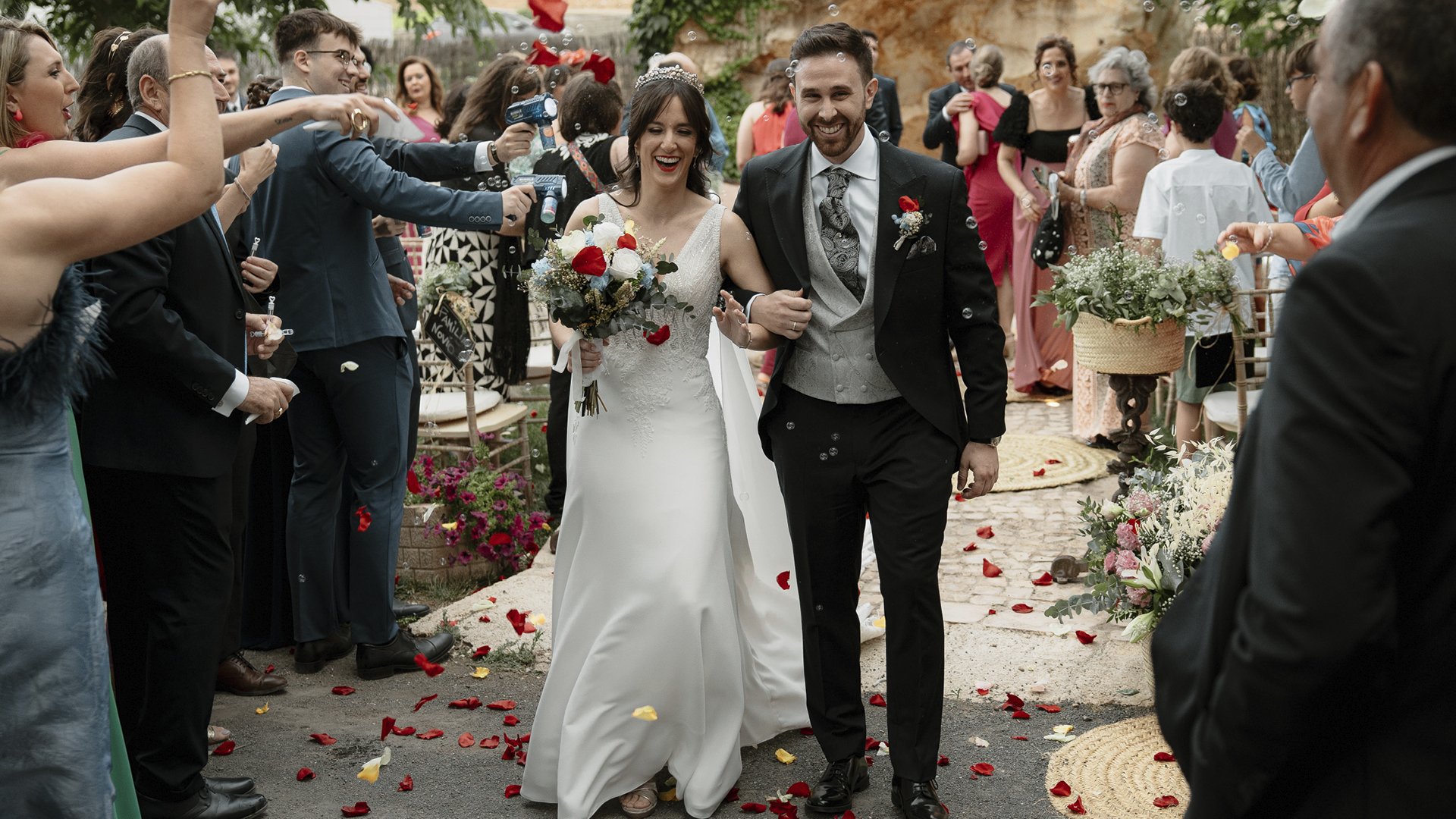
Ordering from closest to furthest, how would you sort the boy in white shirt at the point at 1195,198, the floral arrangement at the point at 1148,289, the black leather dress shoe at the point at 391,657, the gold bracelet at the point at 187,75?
the gold bracelet at the point at 187,75, the black leather dress shoe at the point at 391,657, the floral arrangement at the point at 1148,289, the boy in white shirt at the point at 1195,198

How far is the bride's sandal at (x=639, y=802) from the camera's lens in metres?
3.60

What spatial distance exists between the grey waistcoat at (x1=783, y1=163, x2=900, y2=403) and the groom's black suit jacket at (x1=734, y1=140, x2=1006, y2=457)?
31mm

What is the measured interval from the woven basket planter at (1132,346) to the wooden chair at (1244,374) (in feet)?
0.91

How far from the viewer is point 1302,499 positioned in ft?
4.51

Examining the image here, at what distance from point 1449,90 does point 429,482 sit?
527cm

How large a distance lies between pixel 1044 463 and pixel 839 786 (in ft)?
13.6

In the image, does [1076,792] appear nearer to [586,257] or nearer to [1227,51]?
[586,257]

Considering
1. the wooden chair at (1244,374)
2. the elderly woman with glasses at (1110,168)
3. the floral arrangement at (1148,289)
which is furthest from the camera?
the elderly woman with glasses at (1110,168)

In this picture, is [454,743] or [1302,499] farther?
[454,743]

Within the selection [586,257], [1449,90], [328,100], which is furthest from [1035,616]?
[1449,90]

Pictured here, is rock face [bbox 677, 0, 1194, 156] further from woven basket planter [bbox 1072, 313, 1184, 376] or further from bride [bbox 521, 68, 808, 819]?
bride [bbox 521, 68, 808, 819]

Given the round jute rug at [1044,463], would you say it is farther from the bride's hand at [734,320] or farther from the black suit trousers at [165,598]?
the black suit trousers at [165,598]

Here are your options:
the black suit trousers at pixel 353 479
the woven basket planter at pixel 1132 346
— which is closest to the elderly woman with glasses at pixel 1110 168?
the woven basket planter at pixel 1132 346

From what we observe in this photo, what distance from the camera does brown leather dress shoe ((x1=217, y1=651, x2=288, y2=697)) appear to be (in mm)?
4684
